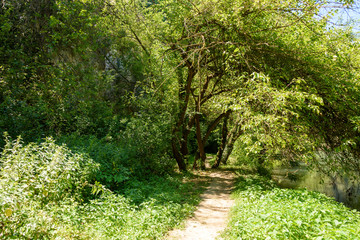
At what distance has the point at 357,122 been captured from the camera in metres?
6.99

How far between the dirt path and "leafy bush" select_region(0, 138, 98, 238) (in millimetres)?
2317

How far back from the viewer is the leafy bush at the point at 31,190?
3643 millimetres

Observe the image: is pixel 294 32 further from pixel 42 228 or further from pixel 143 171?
pixel 42 228

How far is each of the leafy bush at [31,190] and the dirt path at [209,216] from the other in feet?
7.60

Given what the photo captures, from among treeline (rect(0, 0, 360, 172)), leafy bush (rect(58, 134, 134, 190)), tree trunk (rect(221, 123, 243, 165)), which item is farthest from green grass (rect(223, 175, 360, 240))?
tree trunk (rect(221, 123, 243, 165))

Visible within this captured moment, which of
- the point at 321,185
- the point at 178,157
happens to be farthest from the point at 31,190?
the point at 321,185

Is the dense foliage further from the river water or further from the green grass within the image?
the river water

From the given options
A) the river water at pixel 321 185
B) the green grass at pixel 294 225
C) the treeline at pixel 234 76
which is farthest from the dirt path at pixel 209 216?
the river water at pixel 321 185

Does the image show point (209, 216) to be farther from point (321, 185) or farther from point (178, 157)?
point (321, 185)

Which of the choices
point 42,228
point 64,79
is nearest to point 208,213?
point 42,228

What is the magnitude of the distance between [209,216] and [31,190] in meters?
4.30

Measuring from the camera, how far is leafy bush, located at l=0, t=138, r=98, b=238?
3.64 meters

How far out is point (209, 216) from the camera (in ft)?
23.1

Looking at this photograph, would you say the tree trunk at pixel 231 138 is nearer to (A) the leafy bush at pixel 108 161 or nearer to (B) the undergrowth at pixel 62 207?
(A) the leafy bush at pixel 108 161
